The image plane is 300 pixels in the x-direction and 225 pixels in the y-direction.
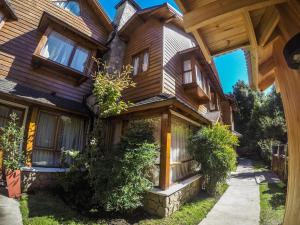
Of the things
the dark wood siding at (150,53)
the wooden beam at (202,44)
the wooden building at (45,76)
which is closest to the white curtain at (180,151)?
the dark wood siding at (150,53)

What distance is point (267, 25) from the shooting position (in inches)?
72.9

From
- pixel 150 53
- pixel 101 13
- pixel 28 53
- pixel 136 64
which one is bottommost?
pixel 28 53

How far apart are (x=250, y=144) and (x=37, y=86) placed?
24843 mm

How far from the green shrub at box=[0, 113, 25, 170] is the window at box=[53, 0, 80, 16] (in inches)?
284

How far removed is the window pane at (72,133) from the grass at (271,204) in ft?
24.9

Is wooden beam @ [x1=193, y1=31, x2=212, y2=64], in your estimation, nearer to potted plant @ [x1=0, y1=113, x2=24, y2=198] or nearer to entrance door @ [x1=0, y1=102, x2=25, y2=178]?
potted plant @ [x1=0, y1=113, x2=24, y2=198]

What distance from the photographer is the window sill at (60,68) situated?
790 cm

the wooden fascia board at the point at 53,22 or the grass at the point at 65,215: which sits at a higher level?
the wooden fascia board at the point at 53,22

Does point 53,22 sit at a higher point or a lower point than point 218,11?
higher

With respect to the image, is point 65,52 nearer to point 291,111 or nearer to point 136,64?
point 136,64

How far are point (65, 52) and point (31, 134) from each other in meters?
4.34

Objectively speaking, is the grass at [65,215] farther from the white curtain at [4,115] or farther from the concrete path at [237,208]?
the white curtain at [4,115]

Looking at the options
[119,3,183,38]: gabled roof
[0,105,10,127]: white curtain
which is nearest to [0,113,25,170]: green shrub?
[0,105,10,127]: white curtain

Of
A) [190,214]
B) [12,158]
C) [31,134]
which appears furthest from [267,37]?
[31,134]
